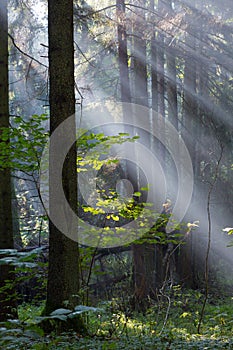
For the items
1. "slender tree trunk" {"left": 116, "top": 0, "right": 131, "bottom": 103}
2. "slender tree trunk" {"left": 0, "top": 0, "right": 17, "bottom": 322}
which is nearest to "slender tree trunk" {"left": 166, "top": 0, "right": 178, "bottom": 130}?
"slender tree trunk" {"left": 116, "top": 0, "right": 131, "bottom": 103}

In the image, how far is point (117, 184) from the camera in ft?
58.1

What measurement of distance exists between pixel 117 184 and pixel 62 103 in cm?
1284

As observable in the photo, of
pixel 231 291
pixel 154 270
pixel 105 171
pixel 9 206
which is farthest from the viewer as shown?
pixel 231 291

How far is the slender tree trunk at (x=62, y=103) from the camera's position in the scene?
15.9 feet

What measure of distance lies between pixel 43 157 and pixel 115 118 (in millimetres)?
12119

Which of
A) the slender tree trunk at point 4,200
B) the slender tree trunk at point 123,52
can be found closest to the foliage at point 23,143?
the slender tree trunk at point 4,200

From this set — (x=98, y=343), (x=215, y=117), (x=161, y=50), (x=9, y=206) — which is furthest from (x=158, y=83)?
(x=98, y=343)

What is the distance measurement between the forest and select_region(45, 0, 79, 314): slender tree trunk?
1cm

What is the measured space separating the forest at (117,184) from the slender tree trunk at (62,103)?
0.01m


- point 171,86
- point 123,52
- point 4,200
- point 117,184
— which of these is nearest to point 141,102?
point 123,52

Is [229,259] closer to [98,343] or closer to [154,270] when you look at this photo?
[154,270]

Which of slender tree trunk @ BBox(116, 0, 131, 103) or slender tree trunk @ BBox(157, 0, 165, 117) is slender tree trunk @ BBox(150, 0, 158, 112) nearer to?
slender tree trunk @ BBox(157, 0, 165, 117)

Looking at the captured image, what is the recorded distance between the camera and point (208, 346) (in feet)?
13.8

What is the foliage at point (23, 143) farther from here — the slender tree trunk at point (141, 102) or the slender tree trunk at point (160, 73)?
the slender tree trunk at point (160, 73)
